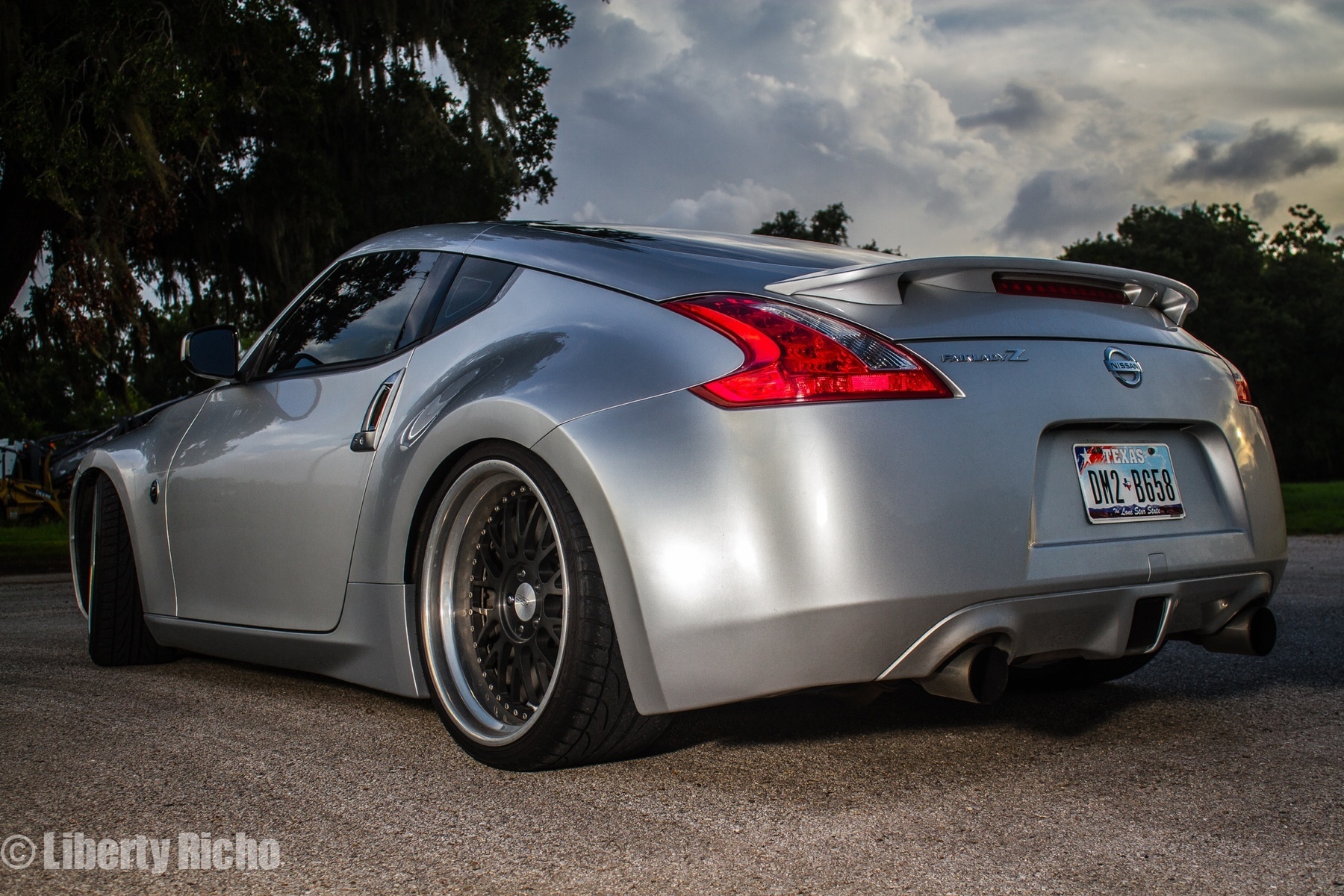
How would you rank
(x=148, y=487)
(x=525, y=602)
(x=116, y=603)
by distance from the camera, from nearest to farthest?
(x=525, y=602), (x=148, y=487), (x=116, y=603)

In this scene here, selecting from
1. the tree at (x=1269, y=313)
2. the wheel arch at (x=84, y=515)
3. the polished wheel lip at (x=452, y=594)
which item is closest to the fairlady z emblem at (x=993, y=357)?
the polished wheel lip at (x=452, y=594)

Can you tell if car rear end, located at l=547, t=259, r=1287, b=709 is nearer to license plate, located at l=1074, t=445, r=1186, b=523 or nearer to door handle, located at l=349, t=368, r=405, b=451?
license plate, located at l=1074, t=445, r=1186, b=523

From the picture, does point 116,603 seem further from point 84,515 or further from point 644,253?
point 644,253

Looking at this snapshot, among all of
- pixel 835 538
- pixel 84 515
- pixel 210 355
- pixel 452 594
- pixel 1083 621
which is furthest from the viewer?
pixel 84 515

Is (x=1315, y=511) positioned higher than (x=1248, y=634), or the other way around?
(x=1248, y=634)

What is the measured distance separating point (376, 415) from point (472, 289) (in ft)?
1.44

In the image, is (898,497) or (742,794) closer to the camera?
(898,497)

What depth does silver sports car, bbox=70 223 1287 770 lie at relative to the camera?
2.53m

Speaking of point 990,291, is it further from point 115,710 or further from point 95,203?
point 95,203

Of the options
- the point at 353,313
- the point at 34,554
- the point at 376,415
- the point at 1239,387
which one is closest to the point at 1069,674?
the point at 1239,387

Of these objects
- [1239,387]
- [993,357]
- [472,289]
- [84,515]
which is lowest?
[84,515]

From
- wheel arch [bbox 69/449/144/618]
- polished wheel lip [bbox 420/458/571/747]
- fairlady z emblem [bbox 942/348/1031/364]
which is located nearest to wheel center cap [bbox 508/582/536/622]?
polished wheel lip [bbox 420/458/571/747]

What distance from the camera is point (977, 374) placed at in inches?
106

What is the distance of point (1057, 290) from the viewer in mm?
3080
